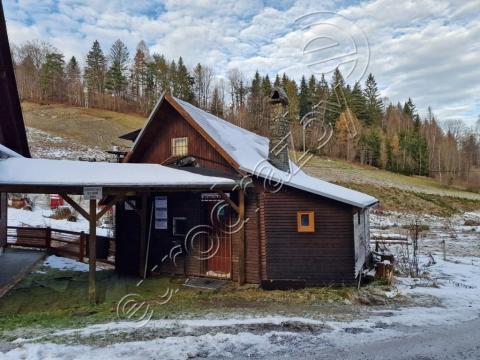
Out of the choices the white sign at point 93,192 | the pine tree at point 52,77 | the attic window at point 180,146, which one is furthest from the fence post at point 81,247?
the pine tree at point 52,77

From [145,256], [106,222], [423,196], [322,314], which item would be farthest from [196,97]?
[322,314]

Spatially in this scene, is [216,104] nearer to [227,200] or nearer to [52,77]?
[52,77]

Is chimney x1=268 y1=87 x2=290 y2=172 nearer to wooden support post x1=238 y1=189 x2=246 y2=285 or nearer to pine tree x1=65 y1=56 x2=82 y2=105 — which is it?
wooden support post x1=238 y1=189 x2=246 y2=285

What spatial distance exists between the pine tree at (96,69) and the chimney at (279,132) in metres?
58.9

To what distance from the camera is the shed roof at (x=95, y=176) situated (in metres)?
8.41

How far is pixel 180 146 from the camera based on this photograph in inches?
482

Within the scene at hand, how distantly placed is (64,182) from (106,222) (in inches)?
603

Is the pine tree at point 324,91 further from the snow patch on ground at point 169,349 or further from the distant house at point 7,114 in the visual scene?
the snow patch on ground at point 169,349

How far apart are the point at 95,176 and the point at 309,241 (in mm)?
6052

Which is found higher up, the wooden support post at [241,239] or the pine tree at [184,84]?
the pine tree at [184,84]

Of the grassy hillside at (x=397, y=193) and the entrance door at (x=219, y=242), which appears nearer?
the entrance door at (x=219, y=242)

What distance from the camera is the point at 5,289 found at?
9906 millimetres

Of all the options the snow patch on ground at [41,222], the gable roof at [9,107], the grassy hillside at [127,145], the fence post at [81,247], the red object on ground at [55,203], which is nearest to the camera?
the gable roof at [9,107]

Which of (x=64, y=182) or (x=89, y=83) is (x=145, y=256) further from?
(x=89, y=83)
